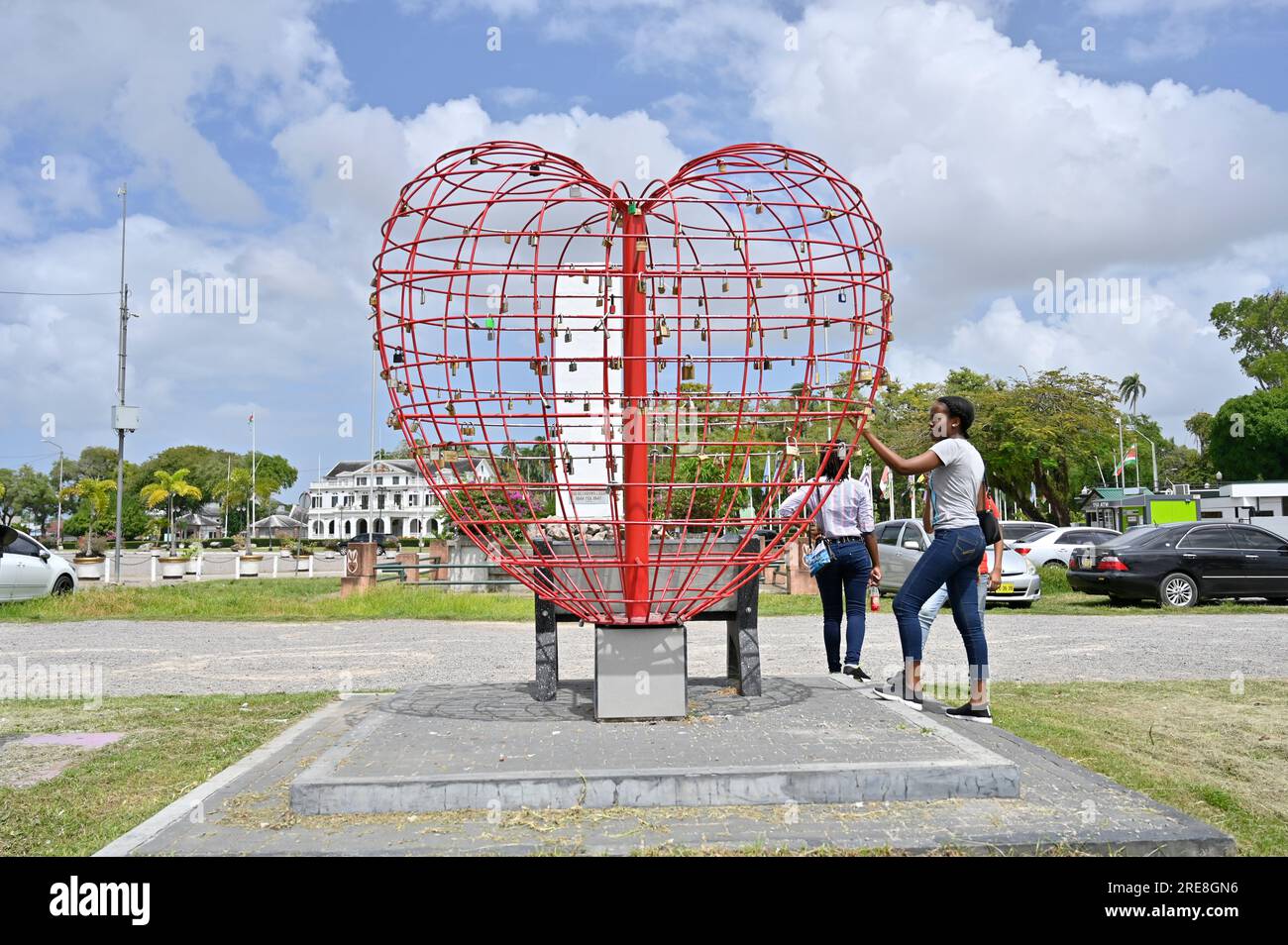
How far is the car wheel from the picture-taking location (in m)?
15.7

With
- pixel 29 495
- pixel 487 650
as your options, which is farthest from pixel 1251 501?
pixel 29 495

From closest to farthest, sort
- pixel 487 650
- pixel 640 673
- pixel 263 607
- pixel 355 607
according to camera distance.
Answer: pixel 640 673
pixel 487 650
pixel 355 607
pixel 263 607

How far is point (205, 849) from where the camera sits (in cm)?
388

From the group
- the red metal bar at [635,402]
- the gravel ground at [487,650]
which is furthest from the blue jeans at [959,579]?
the gravel ground at [487,650]

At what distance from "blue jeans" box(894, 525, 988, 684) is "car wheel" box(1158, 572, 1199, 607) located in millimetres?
11522

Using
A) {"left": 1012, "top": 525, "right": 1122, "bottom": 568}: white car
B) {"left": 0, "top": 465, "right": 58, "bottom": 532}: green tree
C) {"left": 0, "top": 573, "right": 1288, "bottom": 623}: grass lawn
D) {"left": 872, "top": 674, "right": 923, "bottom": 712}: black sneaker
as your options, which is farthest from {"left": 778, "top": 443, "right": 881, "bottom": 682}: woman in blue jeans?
{"left": 0, "top": 465, "right": 58, "bottom": 532}: green tree

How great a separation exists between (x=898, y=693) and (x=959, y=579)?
1.00 metres

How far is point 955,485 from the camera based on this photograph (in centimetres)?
591

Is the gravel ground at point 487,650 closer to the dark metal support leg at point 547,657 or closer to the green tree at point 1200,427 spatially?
the dark metal support leg at point 547,657

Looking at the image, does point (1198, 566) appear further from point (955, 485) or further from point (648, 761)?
point (648, 761)

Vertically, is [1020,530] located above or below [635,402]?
below

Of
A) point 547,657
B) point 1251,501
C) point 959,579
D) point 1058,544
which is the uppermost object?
point 1251,501

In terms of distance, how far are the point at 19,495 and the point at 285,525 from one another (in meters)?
23.9
